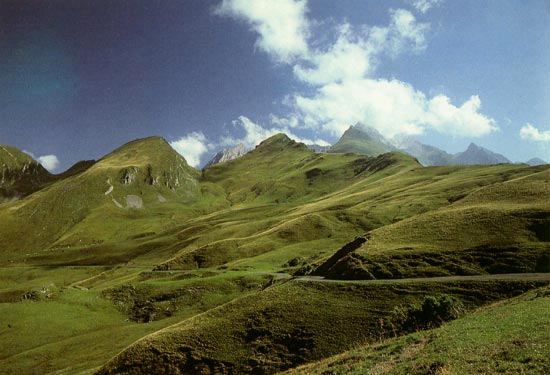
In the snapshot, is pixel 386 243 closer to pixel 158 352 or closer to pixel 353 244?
pixel 353 244

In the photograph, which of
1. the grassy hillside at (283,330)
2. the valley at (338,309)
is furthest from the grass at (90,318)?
the grassy hillside at (283,330)

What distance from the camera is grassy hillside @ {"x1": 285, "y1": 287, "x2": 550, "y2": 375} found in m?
22.1

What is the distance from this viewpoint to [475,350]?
83.8 feet

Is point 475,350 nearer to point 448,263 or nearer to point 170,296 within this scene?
point 448,263

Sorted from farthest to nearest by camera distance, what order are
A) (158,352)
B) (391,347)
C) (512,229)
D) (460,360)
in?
(512,229), (158,352), (391,347), (460,360)

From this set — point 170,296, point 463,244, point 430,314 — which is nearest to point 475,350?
point 430,314

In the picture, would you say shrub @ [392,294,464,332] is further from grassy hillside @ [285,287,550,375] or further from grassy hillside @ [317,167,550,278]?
grassy hillside @ [317,167,550,278]

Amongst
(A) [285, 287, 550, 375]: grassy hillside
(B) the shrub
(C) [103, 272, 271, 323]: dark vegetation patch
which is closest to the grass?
(C) [103, 272, 271, 323]: dark vegetation patch

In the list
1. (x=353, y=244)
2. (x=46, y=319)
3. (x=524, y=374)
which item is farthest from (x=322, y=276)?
(x=46, y=319)

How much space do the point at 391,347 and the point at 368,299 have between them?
21.2m

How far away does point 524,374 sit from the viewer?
19.8 m

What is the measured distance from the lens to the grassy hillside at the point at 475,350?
2208cm

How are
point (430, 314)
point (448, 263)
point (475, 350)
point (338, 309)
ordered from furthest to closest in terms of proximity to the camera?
point (448, 263) < point (338, 309) < point (430, 314) < point (475, 350)

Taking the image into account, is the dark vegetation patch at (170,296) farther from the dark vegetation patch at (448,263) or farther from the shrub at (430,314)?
the shrub at (430,314)
